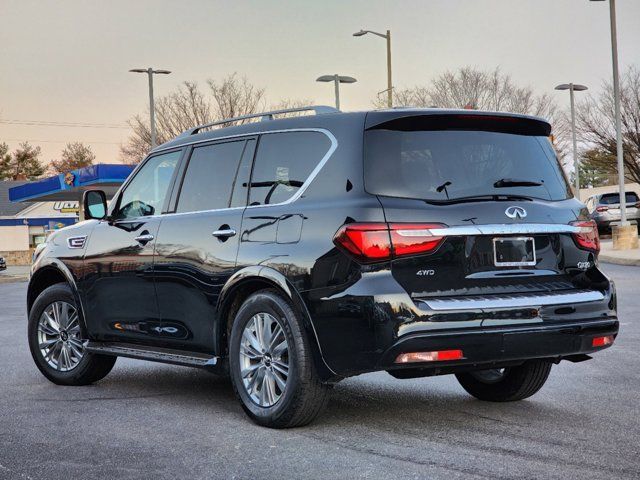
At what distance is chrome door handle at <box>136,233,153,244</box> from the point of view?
696 centimetres

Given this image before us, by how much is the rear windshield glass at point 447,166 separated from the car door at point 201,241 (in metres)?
1.14

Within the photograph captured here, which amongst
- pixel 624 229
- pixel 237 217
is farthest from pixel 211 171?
pixel 624 229

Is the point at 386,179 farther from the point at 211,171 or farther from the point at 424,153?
the point at 211,171

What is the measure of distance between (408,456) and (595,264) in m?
1.76

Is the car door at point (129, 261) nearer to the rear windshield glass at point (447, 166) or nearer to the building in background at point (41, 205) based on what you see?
the rear windshield glass at point (447, 166)

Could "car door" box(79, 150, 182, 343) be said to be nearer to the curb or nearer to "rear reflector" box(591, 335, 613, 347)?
"rear reflector" box(591, 335, 613, 347)

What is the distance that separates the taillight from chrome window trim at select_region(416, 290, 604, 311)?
0.29 meters

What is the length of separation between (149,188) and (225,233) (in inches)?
48.9

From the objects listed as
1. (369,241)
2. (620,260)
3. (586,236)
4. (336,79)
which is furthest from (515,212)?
(336,79)

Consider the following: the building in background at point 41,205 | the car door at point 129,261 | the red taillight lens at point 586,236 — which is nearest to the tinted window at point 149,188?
the car door at point 129,261

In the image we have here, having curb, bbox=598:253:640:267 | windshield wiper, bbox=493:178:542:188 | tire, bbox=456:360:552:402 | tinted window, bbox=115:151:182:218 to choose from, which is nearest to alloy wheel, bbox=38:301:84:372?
tinted window, bbox=115:151:182:218

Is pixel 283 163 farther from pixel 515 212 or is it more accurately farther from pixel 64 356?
pixel 64 356

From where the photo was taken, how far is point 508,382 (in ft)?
21.7

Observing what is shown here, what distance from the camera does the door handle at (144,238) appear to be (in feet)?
22.8
